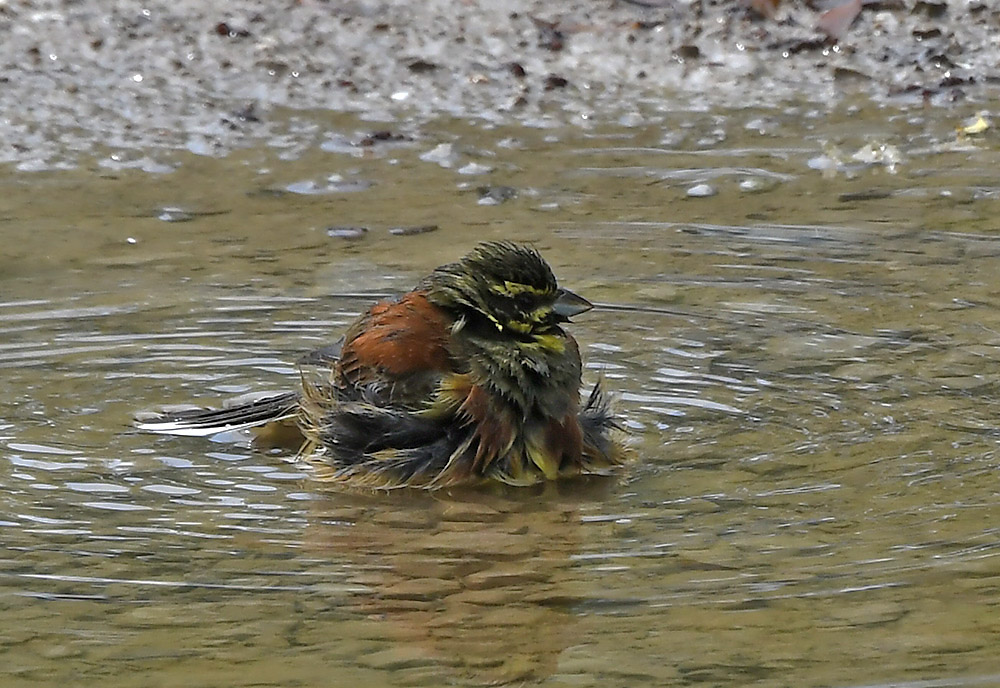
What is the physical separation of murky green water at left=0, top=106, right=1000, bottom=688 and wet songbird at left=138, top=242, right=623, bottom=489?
0.36 feet

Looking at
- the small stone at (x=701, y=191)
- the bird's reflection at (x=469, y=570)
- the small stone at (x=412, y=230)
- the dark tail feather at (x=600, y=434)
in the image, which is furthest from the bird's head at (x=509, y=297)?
the small stone at (x=701, y=191)

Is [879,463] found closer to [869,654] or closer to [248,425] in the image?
[869,654]

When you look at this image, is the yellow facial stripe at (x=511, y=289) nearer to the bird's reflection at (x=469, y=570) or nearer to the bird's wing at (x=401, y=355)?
the bird's wing at (x=401, y=355)

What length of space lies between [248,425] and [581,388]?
3.52 feet

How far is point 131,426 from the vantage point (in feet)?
19.4

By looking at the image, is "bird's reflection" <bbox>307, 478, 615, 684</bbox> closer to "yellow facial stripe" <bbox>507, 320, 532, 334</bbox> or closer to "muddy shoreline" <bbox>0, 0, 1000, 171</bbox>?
"yellow facial stripe" <bbox>507, 320, 532, 334</bbox>

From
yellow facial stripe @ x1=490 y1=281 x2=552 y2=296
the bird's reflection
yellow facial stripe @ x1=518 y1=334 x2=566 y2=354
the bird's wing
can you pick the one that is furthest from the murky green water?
yellow facial stripe @ x1=490 y1=281 x2=552 y2=296

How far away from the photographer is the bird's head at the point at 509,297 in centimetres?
552

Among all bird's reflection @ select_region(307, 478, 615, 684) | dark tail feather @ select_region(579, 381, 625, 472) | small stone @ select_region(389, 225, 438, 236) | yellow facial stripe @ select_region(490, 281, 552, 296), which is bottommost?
bird's reflection @ select_region(307, 478, 615, 684)

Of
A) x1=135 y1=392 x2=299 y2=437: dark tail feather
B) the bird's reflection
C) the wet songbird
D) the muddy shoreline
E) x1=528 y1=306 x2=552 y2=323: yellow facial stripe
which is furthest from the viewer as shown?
the muddy shoreline

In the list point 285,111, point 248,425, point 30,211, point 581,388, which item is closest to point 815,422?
point 581,388

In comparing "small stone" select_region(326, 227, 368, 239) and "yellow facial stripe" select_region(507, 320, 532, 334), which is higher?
"yellow facial stripe" select_region(507, 320, 532, 334)

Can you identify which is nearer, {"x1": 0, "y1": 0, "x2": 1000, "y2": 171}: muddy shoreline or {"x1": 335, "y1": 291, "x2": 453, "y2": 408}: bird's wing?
{"x1": 335, "y1": 291, "x2": 453, "y2": 408}: bird's wing

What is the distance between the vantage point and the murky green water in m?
4.00
